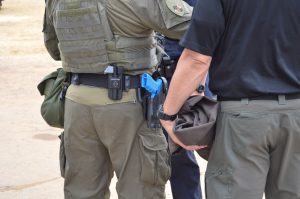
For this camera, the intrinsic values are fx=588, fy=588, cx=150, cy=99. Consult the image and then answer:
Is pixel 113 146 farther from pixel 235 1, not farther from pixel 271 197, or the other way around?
pixel 235 1

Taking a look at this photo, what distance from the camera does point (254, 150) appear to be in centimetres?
270

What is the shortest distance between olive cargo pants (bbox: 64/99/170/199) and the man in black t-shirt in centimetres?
55

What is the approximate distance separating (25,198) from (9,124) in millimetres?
2104

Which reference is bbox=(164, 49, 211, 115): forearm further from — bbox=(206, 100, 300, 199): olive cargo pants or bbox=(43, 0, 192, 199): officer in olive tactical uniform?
bbox=(43, 0, 192, 199): officer in olive tactical uniform

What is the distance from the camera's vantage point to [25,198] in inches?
185

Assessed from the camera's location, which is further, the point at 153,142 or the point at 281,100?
the point at 153,142

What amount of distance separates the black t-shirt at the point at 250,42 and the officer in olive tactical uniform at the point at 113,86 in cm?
48

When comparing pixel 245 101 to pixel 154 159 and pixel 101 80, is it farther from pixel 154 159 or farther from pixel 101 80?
pixel 101 80

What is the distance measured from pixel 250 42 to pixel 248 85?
0.64 ft

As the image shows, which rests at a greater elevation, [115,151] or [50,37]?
[50,37]

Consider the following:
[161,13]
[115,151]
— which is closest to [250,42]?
[161,13]

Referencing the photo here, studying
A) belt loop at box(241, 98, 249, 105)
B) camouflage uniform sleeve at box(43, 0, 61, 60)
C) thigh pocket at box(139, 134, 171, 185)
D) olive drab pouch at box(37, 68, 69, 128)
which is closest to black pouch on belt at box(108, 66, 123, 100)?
thigh pocket at box(139, 134, 171, 185)

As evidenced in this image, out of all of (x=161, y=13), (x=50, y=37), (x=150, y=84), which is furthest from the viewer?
(x=50, y=37)

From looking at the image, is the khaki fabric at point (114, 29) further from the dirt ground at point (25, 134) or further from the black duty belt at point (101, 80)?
the dirt ground at point (25, 134)
